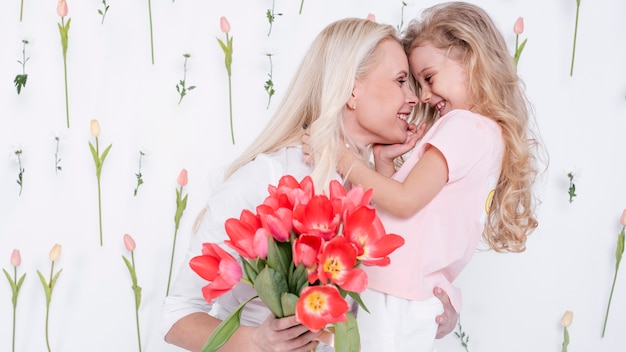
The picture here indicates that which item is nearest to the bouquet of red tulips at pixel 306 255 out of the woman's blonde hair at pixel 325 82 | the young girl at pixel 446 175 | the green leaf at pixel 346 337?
the green leaf at pixel 346 337

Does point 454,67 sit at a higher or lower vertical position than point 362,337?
higher

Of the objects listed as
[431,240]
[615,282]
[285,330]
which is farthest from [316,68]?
[615,282]

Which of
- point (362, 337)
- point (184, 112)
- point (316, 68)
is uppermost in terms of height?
point (316, 68)

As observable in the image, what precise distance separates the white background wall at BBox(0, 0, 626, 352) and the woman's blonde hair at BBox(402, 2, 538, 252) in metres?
0.50

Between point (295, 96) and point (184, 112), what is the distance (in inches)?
25.5

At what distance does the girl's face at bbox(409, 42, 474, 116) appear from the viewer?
182 centimetres

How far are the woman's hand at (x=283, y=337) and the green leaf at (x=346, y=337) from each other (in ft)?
0.25

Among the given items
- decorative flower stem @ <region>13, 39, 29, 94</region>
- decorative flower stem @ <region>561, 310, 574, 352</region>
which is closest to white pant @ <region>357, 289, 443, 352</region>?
decorative flower stem @ <region>561, 310, 574, 352</region>

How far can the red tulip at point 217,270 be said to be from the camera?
3.70ft

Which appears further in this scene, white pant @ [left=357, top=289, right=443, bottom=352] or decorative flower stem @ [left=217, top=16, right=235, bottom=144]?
decorative flower stem @ [left=217, top=16, right=235, bottom=144]

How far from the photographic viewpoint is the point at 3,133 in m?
2.23

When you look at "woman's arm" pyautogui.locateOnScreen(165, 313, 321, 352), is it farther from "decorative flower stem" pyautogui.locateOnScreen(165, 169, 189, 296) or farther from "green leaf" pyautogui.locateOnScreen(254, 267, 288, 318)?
"decorative flower stem" pyautogui.locateOnScreen(165, 169, 189, 296)

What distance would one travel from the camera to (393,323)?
1627 mm

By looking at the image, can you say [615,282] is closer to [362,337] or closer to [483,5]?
[483,5]
